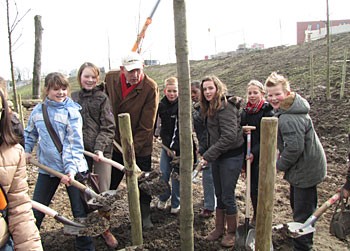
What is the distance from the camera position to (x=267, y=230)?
2227 millimetres

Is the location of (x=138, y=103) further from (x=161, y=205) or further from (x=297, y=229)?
(x=297, y=229)

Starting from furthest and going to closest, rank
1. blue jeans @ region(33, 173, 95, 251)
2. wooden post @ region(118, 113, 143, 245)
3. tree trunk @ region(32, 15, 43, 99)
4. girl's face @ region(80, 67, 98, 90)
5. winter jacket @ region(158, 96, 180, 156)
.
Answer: tree trunk @ region(32, 15, 43, 99) → winter jacket @ region(158, 96, 180, 156) → girl's face @ region(80, 67, 98, 90) → blue jeans @ region(33, 173, 95, 251) → wooden post @ region(118, 113, 143, 245)

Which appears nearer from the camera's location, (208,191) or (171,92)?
(171,92)

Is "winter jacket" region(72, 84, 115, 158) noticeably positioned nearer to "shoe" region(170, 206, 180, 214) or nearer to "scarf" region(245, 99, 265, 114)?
"shoe" region(170, 206, 180, 214)

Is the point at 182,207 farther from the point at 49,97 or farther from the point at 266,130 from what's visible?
the point at 49,97

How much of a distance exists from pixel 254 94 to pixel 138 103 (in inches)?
44.3

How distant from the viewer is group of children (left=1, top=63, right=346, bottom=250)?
8.76ft

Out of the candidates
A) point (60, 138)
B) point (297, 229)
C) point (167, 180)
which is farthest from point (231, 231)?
point (60, 138)

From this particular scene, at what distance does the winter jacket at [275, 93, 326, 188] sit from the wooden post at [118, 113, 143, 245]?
116 centimetres

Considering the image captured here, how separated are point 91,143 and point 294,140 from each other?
1708 millimetres

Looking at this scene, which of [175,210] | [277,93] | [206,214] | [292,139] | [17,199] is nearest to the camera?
[17,199]

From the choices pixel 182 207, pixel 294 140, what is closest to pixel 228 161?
pixel 294 140

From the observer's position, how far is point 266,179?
213cm

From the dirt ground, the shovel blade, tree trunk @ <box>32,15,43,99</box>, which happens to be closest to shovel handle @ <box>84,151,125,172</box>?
the dirt ground
